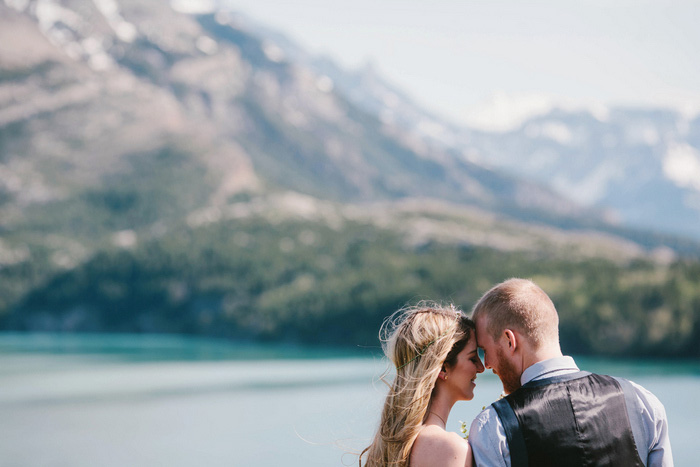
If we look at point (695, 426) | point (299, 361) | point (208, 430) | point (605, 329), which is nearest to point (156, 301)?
point (299, 361)

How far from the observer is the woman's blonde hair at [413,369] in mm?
5508

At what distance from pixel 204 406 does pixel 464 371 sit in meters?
68.9

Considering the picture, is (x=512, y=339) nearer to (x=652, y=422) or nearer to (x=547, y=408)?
(x=547, y=408)

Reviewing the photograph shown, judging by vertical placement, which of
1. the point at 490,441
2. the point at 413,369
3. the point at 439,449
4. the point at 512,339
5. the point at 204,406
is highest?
the point at 512,339

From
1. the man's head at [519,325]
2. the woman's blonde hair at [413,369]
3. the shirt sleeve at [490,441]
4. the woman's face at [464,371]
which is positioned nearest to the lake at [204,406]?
the woman's blonde hair at [413,369]

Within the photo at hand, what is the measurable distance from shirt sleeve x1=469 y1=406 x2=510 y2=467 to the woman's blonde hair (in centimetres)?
58

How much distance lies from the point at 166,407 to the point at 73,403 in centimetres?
878

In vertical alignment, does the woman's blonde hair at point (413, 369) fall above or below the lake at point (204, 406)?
above

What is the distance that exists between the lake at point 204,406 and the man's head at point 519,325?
43.0 inches

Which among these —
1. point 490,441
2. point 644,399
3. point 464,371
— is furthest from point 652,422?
point 464,371

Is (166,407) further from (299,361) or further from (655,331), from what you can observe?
(655,331)

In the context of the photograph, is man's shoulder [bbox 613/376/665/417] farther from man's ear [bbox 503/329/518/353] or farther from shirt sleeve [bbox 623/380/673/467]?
man's ear [bbox 503/329/518/353]

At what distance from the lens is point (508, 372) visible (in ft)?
18.0

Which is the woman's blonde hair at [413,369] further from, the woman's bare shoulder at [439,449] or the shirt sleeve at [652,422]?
the shirt sleeve at [652,422]
